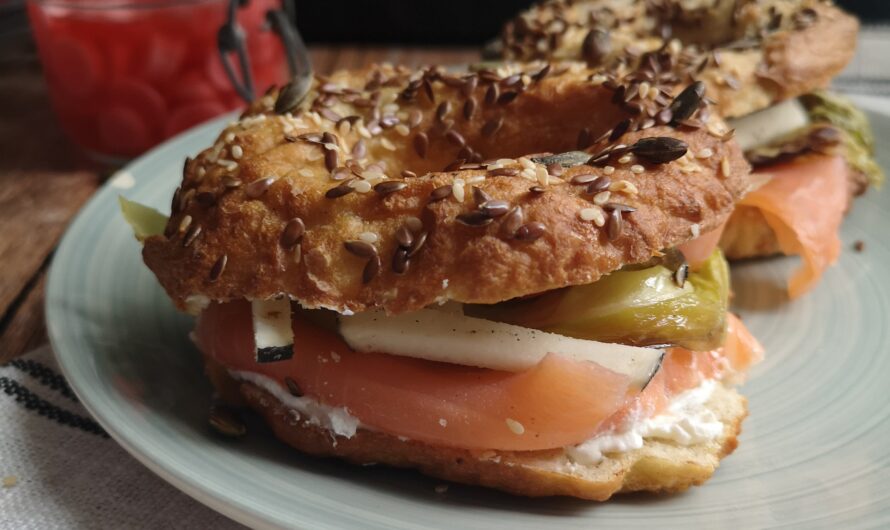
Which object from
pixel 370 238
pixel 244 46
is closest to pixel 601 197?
pixel 370 238

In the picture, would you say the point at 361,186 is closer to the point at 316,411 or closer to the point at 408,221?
the point at 408,221

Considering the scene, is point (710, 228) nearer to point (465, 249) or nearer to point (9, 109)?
point (465, 249)

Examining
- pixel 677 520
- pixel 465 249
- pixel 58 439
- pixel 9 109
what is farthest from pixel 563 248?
pixel 9 109

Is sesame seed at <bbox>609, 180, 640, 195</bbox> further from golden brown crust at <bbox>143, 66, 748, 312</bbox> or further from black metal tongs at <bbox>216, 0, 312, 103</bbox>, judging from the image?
black metal tongs at <bbox>216, 0, 312, 103</bbox>

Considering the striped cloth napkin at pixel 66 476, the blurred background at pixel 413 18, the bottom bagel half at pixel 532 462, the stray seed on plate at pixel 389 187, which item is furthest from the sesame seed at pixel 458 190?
the blurred background at pixel 413 18

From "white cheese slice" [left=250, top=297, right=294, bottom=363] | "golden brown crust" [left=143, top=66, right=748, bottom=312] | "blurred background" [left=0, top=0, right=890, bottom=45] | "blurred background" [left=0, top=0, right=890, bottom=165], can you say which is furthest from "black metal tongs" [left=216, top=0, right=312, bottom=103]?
"blurred background" [left=0, top=0, right=890, bottom=45]
